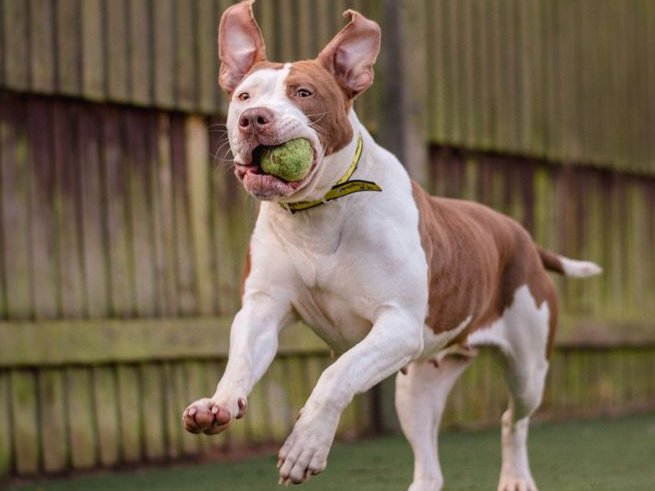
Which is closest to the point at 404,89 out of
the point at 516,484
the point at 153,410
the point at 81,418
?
the point at 153,410

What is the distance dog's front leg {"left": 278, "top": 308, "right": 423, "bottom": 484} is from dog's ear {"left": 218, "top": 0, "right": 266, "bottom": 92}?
916 mm

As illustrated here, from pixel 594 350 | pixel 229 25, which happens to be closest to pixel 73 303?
pixel 229 25

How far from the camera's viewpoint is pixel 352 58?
14.7 feet

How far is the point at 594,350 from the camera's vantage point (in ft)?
32.5

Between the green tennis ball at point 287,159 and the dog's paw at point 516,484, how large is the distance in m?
2.02

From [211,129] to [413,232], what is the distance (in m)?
2.96

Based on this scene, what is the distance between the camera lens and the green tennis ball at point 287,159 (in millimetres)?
4027

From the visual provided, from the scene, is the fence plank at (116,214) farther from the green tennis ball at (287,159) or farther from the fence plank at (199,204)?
the green tennis ball at (287,159)

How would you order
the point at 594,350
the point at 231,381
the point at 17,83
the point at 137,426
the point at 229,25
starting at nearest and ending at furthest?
the point at 231,381, the point at 229,25, the point at 17,83, the point at 137,426, the point at 594,350

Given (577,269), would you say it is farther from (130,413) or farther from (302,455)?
(302,455)

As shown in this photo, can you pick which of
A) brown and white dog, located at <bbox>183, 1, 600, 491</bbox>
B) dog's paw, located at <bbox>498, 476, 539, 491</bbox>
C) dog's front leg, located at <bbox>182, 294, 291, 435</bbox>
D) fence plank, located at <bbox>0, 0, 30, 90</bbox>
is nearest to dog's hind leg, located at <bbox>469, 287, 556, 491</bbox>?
dog's paw, located at <bbox>498, 476, 539, 491</bbox>

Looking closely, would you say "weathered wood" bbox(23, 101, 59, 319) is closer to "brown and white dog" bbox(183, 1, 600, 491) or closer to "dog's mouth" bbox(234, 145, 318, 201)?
"brown and white dog" bbox(183, 1, 600, 491)

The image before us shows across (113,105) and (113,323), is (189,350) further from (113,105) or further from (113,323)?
(113,105)

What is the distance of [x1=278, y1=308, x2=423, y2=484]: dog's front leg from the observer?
12.7ft
